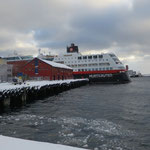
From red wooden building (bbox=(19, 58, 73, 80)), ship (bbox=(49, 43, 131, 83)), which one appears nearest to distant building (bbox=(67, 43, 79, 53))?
ship (bbox=(49, 43, 131, 83))

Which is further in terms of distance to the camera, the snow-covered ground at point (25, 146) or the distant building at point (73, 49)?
the distant building at point (73, 49)

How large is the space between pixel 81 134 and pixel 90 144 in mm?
1209

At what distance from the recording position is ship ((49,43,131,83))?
6112 centimetres

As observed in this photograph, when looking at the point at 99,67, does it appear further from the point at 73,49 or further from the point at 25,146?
the point at 25,146

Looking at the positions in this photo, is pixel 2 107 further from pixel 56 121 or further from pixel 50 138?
pixel 50 138

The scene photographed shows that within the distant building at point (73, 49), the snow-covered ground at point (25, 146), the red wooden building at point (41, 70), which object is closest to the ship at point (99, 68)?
→ the distant building at point (73, 49)

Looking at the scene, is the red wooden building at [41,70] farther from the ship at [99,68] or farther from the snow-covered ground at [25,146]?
the snow-covered ground at [25,146]

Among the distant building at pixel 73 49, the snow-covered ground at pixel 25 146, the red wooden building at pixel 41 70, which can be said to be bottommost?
the snow-covered ground at pixel 25 146

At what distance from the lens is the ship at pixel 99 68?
61.1 metres

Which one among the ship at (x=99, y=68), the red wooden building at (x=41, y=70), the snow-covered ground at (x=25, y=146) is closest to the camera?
the snow-covered ground at (x=25, y=146)

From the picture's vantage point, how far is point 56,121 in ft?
35.1

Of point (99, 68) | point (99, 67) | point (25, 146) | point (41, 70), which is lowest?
point (25, 146)

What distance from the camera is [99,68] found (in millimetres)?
64375

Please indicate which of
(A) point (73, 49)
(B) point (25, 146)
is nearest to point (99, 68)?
(A) point (73, 49)
